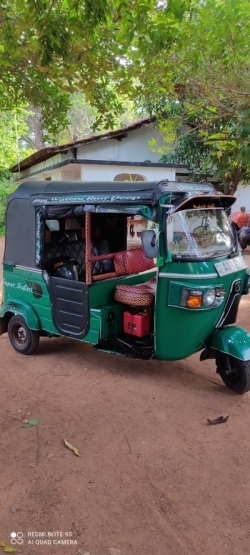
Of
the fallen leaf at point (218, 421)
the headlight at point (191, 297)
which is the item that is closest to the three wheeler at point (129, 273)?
the headlight at point (191, 297)

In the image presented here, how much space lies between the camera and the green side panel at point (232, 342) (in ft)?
12.7

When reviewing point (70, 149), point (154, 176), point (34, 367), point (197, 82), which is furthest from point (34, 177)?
point (34, 367)

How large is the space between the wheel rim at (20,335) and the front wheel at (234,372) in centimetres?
243

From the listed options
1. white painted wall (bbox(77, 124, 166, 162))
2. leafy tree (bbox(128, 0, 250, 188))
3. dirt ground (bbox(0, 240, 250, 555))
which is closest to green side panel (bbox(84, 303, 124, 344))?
dirt ground (bbox(0, 240, 250, 555))

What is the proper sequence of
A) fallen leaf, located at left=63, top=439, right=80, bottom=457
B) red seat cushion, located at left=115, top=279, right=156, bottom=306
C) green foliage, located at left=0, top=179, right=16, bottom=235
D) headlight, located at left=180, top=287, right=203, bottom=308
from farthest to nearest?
green foliage, located at left=0, top=179, right=16, bottom=235 → red seat cushion, located at left=115, top=279, right=156, bottom=306 → headlight, located at left=180, top=287, right=203, bottom=308 → fallen leaf, located at left=63, top=439, right=80, bottom=457

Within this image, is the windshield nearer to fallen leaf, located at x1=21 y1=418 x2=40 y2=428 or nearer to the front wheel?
the front wheel

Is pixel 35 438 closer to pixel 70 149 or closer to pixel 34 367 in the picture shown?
pixel 34 367

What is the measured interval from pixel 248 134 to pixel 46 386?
3075 millimetres

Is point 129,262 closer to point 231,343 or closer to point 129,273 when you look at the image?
point 129,273

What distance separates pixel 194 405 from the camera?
152 inches

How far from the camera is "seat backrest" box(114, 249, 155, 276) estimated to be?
4.93 meters

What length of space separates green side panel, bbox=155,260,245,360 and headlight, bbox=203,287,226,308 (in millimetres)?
48

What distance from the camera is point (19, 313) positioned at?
5074 mm

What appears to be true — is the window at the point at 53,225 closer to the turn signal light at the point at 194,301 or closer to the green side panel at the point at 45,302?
the green side panel at the point at 45,302
